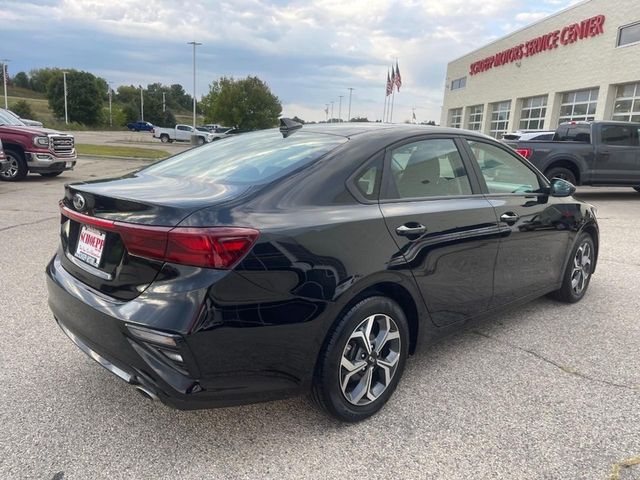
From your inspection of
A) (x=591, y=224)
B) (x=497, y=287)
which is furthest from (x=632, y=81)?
(x=497, y=287)

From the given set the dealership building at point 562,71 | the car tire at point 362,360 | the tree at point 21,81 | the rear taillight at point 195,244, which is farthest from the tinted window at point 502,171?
the tree at point 21,81

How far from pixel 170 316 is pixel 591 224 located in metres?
4.08

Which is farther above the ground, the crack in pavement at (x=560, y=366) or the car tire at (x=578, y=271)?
the car tire at (x=578, y=271)

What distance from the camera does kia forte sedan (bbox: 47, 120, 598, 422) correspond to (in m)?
2.13

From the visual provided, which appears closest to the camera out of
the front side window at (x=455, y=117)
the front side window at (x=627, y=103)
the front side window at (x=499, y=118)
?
the front side window at (x=627, y=103)

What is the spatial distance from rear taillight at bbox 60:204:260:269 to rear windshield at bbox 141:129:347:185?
0.46 meters

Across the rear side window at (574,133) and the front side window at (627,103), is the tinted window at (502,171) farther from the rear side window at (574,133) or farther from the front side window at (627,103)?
the front side window at (627,103)

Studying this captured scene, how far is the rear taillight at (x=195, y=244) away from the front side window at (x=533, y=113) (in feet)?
96.2

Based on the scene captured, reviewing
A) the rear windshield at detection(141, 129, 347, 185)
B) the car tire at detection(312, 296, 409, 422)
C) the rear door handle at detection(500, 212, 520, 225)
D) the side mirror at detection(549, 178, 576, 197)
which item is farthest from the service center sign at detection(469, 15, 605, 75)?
the car tire at detection(312, 296, 409, 422)

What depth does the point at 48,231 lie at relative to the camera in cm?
702

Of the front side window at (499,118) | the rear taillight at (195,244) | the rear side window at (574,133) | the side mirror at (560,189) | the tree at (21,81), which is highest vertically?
the tree at (21,81)

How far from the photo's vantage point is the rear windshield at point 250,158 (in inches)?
106

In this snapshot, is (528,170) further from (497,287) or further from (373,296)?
(373,296)

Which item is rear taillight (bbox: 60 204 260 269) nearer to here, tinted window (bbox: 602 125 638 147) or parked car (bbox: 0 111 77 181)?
parked car (bbox: 0 111 77 181)
